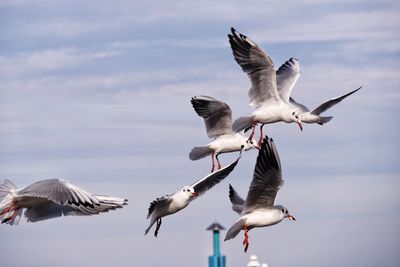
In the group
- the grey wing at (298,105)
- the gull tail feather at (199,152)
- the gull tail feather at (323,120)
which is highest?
the grey wing at (298,105)

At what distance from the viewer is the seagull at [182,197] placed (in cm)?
1766

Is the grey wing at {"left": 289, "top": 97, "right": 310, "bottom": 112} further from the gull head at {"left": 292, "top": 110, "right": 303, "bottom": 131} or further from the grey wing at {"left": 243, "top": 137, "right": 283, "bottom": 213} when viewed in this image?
the grey wing at {"left": 243, "top": 137, "right": 283, "bottom": 213}

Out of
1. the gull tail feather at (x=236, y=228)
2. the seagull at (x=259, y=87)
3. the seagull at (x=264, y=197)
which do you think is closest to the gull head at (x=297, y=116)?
the seagull at (x=259, y=87)

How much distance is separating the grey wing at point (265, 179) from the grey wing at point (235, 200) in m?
2.00

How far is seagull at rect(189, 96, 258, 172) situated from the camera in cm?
2073

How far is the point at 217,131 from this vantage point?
2114 centimetres

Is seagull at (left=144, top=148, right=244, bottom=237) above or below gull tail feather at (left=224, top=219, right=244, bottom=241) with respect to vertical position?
above

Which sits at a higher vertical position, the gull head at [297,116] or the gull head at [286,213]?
the gull head at [297,116]

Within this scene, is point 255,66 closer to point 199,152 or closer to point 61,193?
point 199,152

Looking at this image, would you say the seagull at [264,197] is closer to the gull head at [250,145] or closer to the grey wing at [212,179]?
the grey wing at [212,179]

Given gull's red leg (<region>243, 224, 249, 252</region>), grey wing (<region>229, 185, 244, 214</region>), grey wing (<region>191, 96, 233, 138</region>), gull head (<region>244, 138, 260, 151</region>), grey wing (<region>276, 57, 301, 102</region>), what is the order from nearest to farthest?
gull's red leg (<region>243, 224, 249, 252</region>) → grey wing (<region>229, 185, 244, 214</region>) → grey wing (<region>191, 96, 233, 138</region>) → gull head (<region>244, 138, 260, 151</region>) → grey wing (<region>276, 57, 301, 102</region>)

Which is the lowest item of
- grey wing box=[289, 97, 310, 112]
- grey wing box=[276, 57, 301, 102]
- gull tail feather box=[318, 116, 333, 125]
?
gull tail feather box=[318, 116, 333, 125]

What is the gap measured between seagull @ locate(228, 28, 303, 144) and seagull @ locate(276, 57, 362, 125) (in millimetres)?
270

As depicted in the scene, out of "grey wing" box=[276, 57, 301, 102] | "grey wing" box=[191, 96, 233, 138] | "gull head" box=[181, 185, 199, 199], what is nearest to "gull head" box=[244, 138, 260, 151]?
"grey wing" box=[191, 96, 233, 138]
